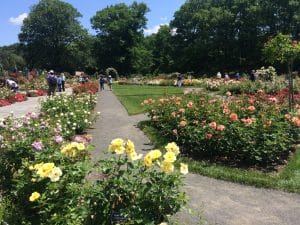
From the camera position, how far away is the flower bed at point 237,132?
8758 mm

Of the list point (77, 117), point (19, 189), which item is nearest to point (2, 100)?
point (77, 117)

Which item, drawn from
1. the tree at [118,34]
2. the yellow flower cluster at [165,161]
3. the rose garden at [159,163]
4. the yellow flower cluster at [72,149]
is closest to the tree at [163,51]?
the tree at [118,34]

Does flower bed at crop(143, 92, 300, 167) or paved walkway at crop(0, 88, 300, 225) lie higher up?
flower bed at crop(143, 92, 300, 167)

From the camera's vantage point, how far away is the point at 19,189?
5.21 metres

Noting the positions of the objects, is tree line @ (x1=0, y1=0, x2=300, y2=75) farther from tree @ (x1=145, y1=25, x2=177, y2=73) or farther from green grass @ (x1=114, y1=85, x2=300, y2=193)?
green grass @ (x1=114, y1=85, x2=300, y2=193)

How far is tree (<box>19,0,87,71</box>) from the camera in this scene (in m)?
80.4

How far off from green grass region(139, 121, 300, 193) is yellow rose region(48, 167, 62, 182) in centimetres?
413

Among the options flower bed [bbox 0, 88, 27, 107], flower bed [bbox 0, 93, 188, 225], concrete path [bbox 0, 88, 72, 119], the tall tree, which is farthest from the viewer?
the tall tree

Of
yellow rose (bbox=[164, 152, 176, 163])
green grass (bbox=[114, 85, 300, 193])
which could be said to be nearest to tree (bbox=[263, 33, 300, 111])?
green grass (bbox=[114, 85, 300, 193])

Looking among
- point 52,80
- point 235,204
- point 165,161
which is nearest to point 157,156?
point 165,161

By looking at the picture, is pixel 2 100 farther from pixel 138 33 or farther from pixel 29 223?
pixel 138 33

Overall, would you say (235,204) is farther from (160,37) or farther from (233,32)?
(160,37)

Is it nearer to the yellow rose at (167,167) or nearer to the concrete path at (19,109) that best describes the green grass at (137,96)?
the concrete path at (19,109)

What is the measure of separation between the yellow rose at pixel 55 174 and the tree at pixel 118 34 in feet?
241
